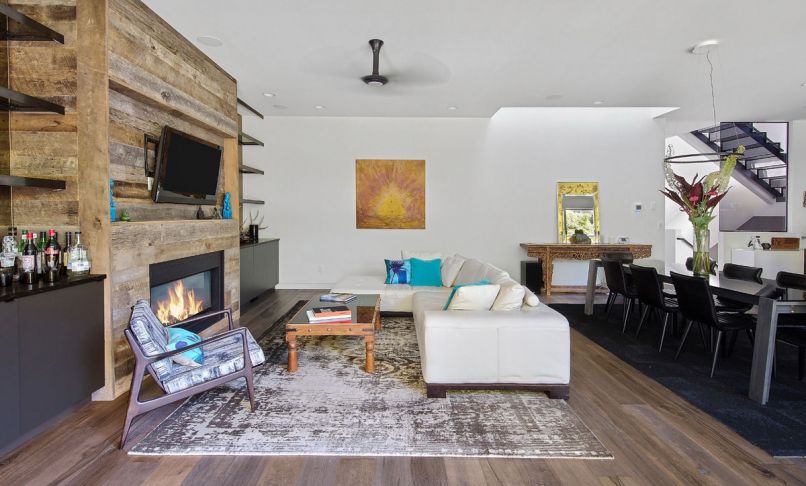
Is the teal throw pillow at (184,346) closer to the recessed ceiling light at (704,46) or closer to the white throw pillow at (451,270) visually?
the white throw pillow at (451,270)

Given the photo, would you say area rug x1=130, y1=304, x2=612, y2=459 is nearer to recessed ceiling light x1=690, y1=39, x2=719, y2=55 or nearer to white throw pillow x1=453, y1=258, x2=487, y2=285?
white throw pillow x1=453, y1=258, x2=487, y2=285

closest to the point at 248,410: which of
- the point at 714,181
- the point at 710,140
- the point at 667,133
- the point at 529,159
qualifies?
the point at 714,181

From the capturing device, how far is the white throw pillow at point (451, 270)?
5.21 meters

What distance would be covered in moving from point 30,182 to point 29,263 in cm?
48

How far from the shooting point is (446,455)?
84.4 inches

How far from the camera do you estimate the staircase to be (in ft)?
25.8

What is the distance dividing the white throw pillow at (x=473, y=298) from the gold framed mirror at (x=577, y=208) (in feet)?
14.9

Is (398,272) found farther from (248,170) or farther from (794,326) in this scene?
(794,326)

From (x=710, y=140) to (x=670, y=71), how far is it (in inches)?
198

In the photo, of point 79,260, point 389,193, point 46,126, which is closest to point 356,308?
point 79,260

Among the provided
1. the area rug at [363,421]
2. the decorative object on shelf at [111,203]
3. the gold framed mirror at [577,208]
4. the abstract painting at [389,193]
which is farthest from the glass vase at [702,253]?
the decorative object on shelf at [111,203]

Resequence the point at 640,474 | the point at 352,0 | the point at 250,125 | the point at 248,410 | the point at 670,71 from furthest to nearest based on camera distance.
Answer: the point at 250,125, the point at 670,71, the point at 352,0, the point at 248,410, the point at 640,474

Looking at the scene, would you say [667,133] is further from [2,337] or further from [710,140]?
[2,337]

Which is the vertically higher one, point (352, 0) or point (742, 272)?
point (352, 0)
